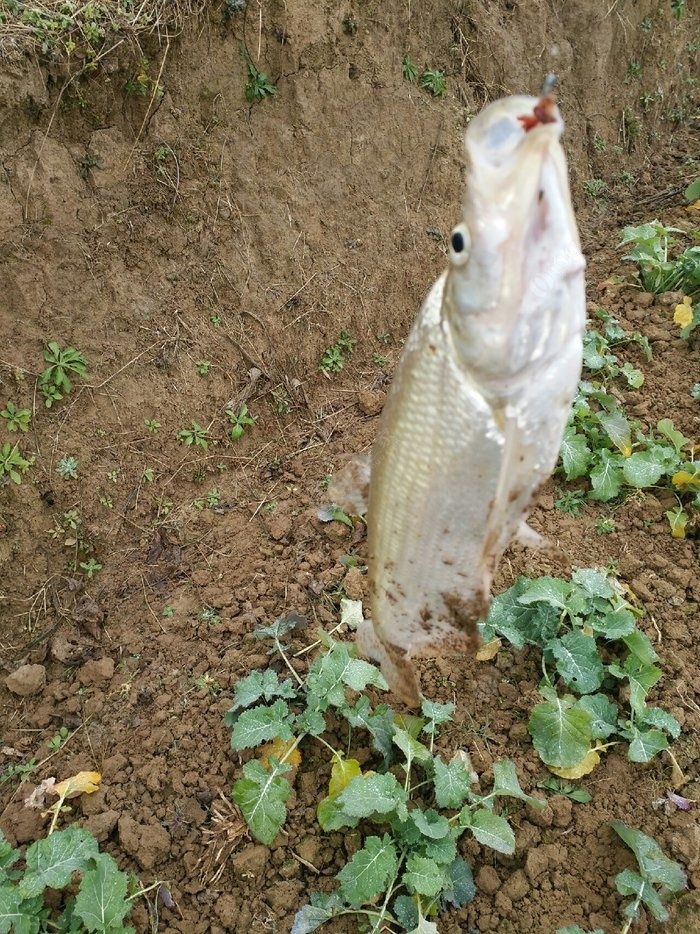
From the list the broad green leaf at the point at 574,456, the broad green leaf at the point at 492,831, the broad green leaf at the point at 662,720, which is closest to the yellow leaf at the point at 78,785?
the broad green leaf at the point at 492,831

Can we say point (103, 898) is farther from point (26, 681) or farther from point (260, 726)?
point (26, 681)

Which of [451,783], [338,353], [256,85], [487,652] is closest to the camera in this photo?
[451,783]

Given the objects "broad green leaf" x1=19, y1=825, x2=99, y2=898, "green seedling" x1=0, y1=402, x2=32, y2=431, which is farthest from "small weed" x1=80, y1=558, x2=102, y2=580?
"broad green leaf" x1=19, y1=825, x2=99, y2=898

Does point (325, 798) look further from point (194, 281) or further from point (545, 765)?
point (194, 281)

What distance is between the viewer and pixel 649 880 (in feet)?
7.78

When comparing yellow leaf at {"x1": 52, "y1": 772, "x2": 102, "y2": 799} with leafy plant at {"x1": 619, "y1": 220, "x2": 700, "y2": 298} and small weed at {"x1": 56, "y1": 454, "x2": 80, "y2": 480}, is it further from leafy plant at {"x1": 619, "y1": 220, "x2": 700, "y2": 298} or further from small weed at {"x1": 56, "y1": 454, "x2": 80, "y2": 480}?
leafy plant at {"x1": 619, "y1": 220, "x2": 700, "y2": 298}

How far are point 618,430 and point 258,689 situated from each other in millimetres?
2622

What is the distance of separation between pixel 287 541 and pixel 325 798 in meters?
1.47

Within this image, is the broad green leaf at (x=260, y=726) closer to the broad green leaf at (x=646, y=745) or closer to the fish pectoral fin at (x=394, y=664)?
the fish pectoral fin at (x=394, y=664)

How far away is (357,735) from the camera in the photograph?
2832 mm

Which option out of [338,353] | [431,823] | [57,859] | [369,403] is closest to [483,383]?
[431,823]

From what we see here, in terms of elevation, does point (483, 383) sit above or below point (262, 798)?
above

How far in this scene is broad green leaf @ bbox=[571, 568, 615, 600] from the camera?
10.0 ft

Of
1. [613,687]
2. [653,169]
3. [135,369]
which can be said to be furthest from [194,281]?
[653,169]
